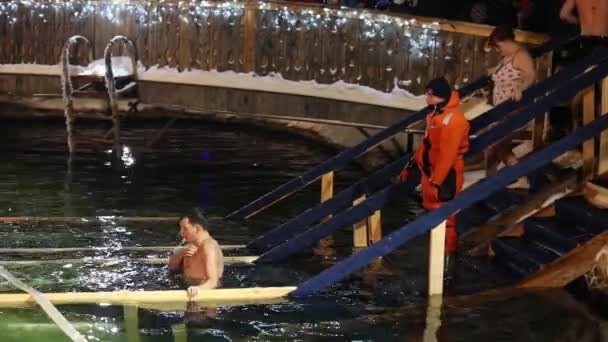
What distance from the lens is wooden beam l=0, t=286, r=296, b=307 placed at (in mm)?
9273

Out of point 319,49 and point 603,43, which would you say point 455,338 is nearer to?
point 603,43

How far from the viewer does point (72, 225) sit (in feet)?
43.3

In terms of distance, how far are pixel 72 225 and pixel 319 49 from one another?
6.54 m

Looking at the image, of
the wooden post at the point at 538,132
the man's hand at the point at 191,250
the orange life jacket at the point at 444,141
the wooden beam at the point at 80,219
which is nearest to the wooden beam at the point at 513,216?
the wooden post at the point at 538,132

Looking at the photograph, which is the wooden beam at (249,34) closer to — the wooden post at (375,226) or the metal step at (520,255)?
the wooden post at (375,226)

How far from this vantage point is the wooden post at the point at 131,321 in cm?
906

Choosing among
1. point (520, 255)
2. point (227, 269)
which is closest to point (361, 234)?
point (227, 269)

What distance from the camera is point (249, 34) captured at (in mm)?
19047

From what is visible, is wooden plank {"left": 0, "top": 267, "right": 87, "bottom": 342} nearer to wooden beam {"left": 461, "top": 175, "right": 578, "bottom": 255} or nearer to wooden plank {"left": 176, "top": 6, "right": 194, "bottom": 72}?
wooden beam {"left": 461, "top": 175, "right": 578, "bottom": 255}

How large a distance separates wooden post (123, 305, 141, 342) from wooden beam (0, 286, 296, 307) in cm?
6

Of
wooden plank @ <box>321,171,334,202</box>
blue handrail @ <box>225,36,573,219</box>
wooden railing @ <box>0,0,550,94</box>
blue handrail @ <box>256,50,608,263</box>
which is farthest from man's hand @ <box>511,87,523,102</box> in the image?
wooden plank @ <box>321,171,334,202</box>

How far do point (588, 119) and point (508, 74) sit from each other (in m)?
1.27

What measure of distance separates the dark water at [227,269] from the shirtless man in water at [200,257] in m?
0.24

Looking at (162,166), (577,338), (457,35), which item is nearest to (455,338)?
(577,338)
